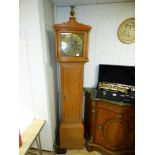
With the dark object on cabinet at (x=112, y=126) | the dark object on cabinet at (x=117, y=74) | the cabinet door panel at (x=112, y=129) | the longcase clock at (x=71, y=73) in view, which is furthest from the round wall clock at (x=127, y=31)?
the cabinet door panel at (x=112, y=129)

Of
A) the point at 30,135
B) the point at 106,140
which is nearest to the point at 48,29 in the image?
the point at 30,135

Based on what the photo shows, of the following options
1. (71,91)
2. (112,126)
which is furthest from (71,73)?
(112,126)

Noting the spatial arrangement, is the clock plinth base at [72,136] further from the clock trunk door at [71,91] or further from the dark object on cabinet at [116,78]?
the dark object on cabinet at [116,78]

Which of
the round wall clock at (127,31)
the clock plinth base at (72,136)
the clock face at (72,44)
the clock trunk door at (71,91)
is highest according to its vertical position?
the round wall clock at (127,31)

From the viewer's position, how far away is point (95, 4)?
2.14m

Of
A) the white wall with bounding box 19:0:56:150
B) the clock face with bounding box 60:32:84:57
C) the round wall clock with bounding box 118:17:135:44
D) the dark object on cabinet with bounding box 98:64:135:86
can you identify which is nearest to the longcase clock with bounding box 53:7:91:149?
the clock face with bounding box 60:32:84:57

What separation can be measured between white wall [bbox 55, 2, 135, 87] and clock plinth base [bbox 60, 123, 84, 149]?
1010mm

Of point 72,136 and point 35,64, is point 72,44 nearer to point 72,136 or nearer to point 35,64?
point 35,64

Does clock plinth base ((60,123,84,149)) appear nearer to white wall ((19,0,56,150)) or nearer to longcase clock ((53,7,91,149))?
longcase clock ((53,7,91,149))

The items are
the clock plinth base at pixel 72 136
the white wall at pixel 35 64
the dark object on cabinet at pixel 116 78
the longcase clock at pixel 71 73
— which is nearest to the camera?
the white wall at pixel 35 64

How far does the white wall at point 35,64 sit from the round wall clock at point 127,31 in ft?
3.37

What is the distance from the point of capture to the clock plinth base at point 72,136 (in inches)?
80.9

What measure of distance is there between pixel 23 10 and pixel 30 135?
1.37 metres
